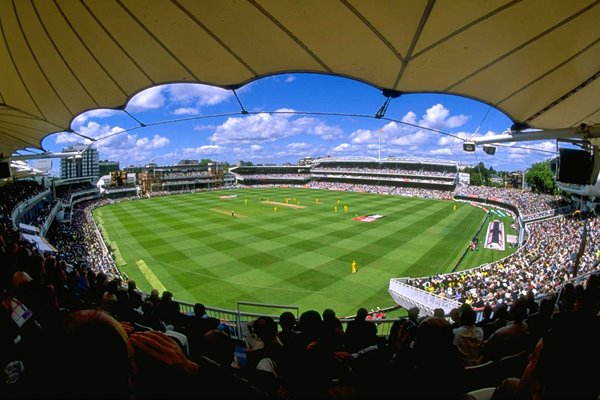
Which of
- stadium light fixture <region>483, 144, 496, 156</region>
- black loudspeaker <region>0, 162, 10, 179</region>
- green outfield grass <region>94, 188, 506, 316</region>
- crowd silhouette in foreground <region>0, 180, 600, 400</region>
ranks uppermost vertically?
stadium light fixture <region>483, 144, 496, 156</region>

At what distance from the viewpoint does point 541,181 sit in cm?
6309

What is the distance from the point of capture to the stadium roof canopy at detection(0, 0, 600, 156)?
2604mm

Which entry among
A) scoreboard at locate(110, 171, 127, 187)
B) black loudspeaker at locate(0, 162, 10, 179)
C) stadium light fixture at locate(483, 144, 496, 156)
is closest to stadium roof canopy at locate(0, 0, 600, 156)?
stadium light fixture at locate(483, 144, 496, 156)

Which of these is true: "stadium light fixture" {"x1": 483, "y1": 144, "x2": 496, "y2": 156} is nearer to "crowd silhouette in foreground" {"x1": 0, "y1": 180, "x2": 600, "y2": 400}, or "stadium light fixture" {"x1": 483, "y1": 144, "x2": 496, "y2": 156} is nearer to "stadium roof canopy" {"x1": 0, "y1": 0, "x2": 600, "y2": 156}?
"stadium roof canopy" {"x1": 0, "y1": 0, "x2": 600, "y2": 156}

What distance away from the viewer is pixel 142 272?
19.5m

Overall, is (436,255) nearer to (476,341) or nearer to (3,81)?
(476,341)

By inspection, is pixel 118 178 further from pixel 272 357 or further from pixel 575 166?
pixel 575 166

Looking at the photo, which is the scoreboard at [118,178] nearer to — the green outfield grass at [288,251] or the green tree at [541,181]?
the green outfield grass at [288,251]

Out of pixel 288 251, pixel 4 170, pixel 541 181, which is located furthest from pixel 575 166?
pixel 541 181

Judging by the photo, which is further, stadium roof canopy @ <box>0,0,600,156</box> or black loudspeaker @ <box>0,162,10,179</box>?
black loudspeaker @ <box>0,162,10,179</box>

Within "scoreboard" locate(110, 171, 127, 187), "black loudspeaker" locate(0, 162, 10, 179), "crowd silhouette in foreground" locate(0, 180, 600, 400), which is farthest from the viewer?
"scoreboard" locate(110, 171, 127, 187)

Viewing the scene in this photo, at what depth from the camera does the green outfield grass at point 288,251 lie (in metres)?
16.4

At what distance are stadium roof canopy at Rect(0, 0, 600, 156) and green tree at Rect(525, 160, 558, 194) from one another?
238 feet

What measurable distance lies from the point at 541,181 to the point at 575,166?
247ft
